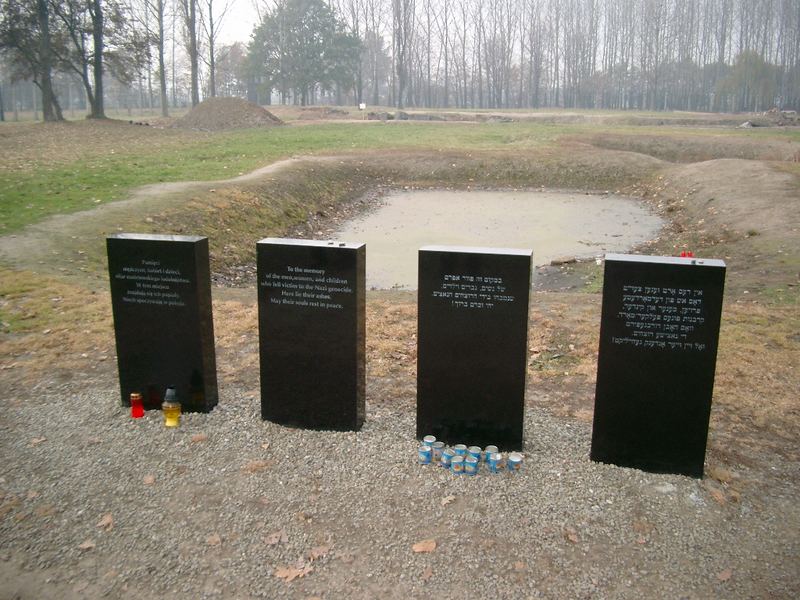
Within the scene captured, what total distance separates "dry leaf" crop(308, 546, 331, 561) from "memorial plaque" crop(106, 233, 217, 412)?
2147mm

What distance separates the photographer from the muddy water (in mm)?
14961

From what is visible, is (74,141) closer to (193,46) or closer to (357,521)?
(193,46)

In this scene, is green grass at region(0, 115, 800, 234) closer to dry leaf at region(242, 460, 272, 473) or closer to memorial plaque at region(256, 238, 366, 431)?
memorial plaque at region(256, 238, 366, 431)

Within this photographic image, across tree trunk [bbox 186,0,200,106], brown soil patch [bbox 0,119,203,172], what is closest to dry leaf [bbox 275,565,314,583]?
brown soil patch [bbox 0,119,203,172]

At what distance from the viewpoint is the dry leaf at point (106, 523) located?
4.33 m

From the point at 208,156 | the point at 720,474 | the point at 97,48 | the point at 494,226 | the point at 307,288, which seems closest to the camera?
the point at 720,474

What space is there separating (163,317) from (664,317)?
12.7 feet

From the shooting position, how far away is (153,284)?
5699mm

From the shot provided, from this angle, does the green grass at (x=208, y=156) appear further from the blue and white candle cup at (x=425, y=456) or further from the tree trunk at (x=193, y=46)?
the tree trunk at (x=193, y=46)

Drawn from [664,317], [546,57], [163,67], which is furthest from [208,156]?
[546,57]

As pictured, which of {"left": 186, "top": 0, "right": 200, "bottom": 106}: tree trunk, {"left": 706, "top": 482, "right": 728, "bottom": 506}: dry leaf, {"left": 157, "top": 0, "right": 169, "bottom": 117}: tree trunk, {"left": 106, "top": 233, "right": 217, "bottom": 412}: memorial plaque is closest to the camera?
{"left": 706, "top": 482, "right": 728, "bottom": 506}: dry leaf

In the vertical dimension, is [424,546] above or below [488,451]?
below

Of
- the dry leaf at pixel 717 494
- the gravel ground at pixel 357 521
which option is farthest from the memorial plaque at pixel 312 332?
the dry leaf at pixel 717 494

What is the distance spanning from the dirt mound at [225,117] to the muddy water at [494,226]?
2140 cm
